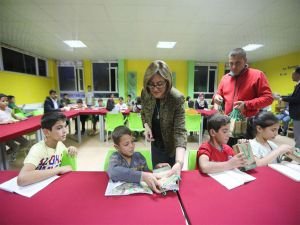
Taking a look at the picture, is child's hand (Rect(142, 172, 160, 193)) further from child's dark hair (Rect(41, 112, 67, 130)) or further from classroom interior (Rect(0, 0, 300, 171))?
classroom interior (Rect(0, 0, 300, 171))

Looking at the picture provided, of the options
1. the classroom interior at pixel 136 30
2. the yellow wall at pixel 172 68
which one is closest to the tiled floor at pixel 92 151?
the classroom interior at pixel 136 30

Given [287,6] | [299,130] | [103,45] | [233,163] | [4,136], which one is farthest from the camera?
[103,45]

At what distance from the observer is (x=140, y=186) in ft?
3.13

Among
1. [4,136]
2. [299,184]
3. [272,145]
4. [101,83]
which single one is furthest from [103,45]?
[299,184]

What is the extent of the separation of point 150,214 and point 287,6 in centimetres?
428

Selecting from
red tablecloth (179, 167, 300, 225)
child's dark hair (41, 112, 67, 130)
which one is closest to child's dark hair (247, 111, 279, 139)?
red tablecloth (179, 167, 300, 225)

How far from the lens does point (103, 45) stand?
597cm

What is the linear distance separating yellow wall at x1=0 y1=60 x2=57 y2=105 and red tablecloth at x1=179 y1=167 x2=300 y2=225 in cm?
680

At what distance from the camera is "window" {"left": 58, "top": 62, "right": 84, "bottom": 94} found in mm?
9000

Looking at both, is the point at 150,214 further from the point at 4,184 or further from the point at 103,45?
the point at 103,45

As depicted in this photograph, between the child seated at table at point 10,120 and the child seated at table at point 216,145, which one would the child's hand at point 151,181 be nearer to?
the child seated at table at point 216,145

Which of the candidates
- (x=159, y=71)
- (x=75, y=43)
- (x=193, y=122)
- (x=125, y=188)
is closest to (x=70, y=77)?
(x=75, y=43)

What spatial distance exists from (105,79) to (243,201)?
30.1 feet

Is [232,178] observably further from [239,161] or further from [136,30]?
[136,30]
